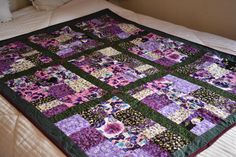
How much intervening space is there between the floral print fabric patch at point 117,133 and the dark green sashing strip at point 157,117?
0.02 m

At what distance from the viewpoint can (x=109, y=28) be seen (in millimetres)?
2527

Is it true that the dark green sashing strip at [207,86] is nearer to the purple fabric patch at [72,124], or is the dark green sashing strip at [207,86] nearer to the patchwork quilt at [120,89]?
the patchwork quilt at [120,89]

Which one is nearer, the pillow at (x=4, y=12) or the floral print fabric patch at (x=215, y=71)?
the floral print fabric patch at (x=215, y=71)

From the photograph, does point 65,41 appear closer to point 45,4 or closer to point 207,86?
point 45,4

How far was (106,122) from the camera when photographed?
1488 millimetres

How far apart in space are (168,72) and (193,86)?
205 millimetres

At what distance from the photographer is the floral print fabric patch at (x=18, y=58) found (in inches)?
77.2

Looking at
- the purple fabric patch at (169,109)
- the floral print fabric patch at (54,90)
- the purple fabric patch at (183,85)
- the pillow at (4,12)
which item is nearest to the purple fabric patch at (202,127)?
the purple fabric patch at (169,109)

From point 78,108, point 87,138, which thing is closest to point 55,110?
point 78,108

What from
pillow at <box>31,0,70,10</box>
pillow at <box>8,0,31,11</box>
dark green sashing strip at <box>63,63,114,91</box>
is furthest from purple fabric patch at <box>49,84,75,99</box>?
pillow at <box>8,0,31,11</box>

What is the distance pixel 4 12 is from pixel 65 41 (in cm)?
69

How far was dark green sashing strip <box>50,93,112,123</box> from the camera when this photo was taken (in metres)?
1.52

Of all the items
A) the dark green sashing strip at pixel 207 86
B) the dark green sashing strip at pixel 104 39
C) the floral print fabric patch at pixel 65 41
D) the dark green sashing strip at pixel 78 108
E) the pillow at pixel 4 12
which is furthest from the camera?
the pillow at pixel 4 12

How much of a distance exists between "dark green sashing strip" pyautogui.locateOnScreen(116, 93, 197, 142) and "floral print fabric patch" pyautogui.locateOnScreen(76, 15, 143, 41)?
820 mm
